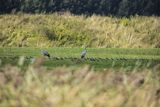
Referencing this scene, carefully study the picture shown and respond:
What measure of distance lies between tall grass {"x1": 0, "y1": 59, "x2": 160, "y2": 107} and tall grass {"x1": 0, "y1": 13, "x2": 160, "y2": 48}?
18882 millimetres

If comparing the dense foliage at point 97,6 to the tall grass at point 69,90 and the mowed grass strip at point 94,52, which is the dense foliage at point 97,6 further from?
the tall grass at point 69,90

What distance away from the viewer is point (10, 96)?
7.32 metres

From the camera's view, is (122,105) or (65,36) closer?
(122,105)

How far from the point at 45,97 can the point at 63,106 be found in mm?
444

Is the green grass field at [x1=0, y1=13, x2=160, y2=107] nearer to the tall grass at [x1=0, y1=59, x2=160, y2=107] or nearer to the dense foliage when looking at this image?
the tall grass at [x1=0, y1=59, x2=160, y2=107]

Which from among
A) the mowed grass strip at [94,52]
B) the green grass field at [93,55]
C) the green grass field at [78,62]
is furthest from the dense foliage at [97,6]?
the green grass field at [93,55]

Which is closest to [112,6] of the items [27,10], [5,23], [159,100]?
[27,10]

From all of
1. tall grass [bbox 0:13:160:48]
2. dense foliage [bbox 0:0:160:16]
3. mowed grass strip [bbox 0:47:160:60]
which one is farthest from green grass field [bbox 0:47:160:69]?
dense foliage [bbox 0:0:160:16]

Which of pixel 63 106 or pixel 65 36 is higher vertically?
pixel 63 106

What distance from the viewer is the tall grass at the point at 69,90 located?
7047mm

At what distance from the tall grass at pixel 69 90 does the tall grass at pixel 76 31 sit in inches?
743

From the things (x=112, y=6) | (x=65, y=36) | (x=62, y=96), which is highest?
(x=62, y=96)

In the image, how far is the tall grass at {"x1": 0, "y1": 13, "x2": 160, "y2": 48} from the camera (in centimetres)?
2736

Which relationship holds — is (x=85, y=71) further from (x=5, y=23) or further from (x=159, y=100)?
(x=5, y=23)
